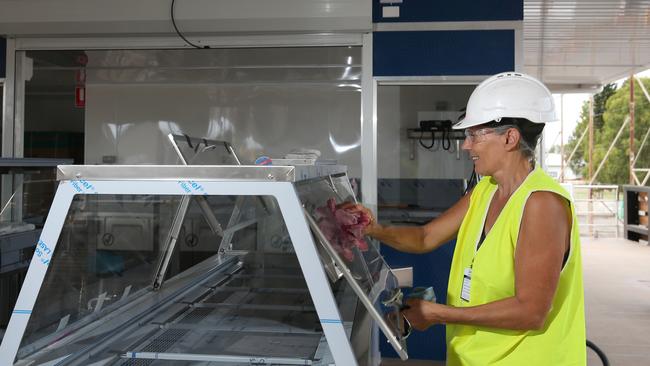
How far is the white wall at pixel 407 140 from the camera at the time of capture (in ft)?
13.8

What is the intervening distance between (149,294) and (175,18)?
2383 mm

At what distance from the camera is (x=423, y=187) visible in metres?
4.34

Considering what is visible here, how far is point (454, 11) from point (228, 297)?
8.75ft

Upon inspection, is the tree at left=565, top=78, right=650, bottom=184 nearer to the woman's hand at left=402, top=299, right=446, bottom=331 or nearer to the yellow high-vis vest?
the yellow high-vis vest

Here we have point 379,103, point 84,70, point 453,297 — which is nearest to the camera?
point 453,297

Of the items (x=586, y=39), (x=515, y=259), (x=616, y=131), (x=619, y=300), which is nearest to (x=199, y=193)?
(x=515, y=259)

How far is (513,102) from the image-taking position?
1.53m

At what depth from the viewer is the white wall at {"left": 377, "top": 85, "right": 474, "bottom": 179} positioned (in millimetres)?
4203

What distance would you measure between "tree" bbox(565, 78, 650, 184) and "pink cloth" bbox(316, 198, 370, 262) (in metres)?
22.0

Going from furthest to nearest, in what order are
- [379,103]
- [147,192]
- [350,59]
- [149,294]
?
1. [350,59]
2. [379,103]
3. [149,294]
4. [147,192]

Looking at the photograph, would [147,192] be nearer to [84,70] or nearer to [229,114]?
[229,114]

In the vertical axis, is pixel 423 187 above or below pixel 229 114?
below

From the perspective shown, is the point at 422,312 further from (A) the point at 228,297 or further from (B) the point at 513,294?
(A) the point at 228,297

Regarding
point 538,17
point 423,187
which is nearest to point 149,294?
point 423,187
